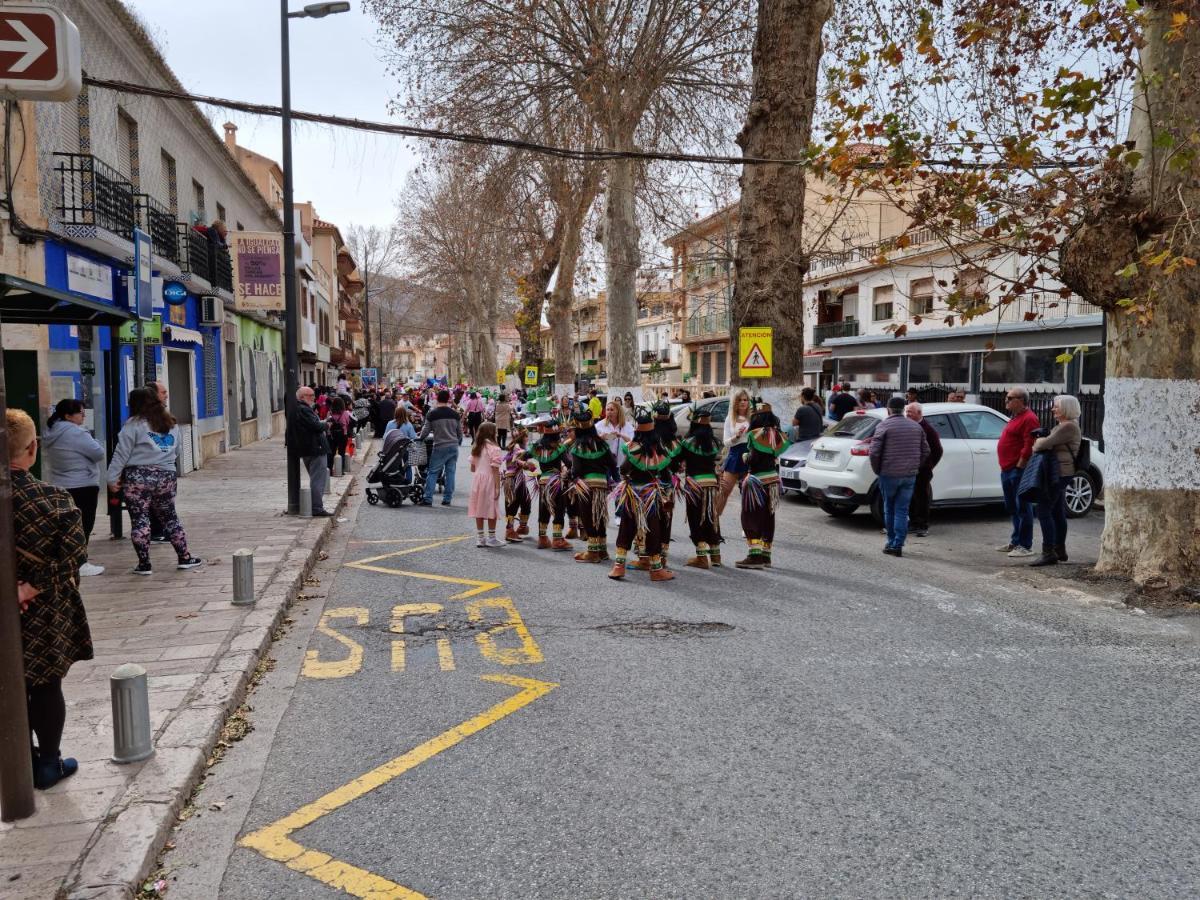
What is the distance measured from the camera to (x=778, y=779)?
12.5ft

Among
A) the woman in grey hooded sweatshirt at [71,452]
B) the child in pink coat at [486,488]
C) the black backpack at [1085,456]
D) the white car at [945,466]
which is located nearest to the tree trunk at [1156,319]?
the black backpack at [1085,456]

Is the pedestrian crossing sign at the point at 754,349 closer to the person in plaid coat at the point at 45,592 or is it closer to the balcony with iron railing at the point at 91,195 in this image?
the balcony with iron railing at the point at 91,195

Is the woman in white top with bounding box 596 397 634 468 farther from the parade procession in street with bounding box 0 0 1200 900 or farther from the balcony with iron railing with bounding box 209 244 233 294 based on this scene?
the balcony with iron railing with bounding box 209 244 233 294

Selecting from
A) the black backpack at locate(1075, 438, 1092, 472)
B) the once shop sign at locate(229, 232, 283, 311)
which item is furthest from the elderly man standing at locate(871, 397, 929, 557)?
the once shop sign at locate(229, 232, 283, 311)

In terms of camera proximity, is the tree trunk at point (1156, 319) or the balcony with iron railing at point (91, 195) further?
the balcony with iron railing at point (91, 195)

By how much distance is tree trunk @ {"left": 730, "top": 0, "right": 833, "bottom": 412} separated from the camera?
13.2m

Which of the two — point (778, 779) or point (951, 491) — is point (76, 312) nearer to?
point (778, 779)

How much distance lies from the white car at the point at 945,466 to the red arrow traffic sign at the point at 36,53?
9.62 metres

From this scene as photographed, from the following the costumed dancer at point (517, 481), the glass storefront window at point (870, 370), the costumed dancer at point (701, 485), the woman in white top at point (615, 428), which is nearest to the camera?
the costumed dancer at point (701, 485)

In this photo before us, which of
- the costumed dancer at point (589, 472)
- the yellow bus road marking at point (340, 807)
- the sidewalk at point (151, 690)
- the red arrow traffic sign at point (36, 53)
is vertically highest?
the red arrow traffic sign at point (36, 53)

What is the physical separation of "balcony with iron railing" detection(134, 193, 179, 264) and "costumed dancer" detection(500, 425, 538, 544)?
878cm

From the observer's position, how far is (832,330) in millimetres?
36656

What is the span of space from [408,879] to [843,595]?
5120mm

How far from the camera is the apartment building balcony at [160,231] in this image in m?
15.2
